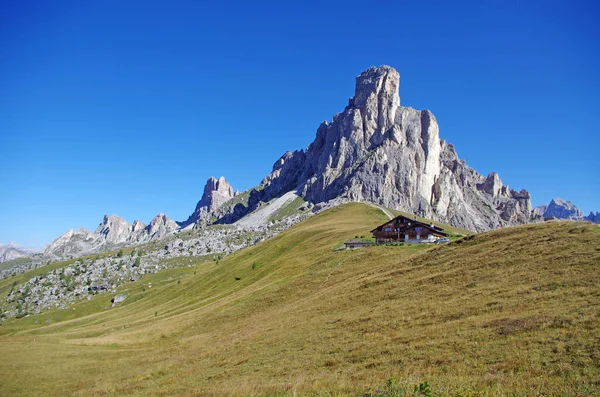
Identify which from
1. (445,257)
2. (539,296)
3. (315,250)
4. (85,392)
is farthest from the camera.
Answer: (315,250)

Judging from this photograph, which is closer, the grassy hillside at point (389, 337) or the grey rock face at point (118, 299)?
the grassy hillside at point (389, 337)

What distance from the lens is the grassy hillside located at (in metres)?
20.2

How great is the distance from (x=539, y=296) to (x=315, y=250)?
220 ft

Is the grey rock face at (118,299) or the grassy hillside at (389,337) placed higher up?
the grassy hillside at (389,337)

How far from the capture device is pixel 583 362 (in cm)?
1861

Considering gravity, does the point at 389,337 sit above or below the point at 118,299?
above

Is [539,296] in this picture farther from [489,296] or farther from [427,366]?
[427,366]

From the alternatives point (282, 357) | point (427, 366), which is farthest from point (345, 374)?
point (282, 357)

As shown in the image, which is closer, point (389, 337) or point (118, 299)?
point (389, 337)

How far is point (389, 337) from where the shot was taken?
1151 inches

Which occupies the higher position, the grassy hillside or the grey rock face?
the grassy hillside

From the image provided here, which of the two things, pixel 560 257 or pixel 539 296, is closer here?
pixel 539 296

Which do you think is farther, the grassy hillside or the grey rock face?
the grey rock face

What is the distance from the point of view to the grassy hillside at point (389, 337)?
20188 millimetres
